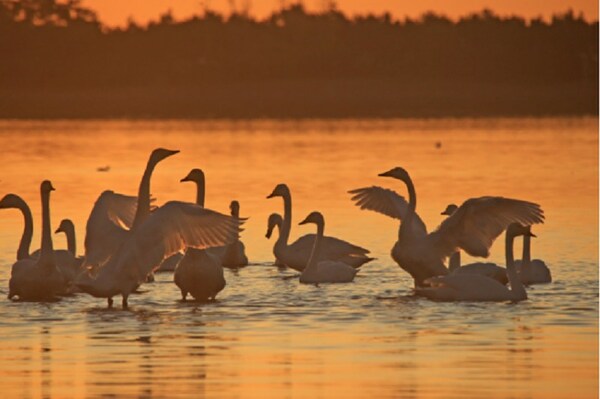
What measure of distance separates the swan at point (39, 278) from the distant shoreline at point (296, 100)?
181 feet

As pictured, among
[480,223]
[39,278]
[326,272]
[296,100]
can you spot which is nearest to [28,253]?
[39,278]

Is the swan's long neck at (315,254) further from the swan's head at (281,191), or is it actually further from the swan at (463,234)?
the swan's head at (281,191)

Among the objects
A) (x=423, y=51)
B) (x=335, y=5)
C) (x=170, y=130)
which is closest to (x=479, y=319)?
(x=170, y=130)

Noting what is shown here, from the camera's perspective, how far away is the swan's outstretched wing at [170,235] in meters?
17.1

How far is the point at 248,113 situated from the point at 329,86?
1370 centimetres

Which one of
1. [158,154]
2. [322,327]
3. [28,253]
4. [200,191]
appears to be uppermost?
[158,154]

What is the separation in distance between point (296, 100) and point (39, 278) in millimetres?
69654

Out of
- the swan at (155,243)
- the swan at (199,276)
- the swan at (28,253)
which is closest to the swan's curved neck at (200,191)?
the swan at (28,253)

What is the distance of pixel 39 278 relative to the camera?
57.3 ft

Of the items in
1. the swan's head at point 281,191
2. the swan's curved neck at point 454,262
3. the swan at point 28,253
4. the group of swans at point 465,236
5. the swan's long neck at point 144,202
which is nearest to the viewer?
the swan's long neck at point 144,202

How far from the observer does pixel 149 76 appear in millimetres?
92312

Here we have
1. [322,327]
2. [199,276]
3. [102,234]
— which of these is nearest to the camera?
[322,327]

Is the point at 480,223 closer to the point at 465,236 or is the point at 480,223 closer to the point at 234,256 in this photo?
the point at 465,236

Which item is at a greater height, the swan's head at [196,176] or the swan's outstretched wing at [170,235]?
the swan's head at [196,176]
